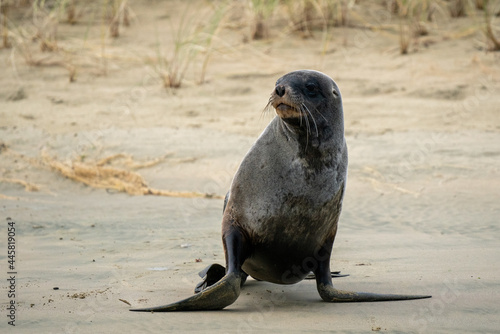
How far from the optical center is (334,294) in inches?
142

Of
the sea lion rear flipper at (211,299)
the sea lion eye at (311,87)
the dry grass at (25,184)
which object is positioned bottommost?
the dry grass at (25,184)

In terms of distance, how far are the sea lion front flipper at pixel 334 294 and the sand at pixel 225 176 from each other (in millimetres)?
71

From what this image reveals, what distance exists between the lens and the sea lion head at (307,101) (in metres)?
3.47

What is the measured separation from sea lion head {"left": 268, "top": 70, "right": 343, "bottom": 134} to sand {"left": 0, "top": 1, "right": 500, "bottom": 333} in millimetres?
900

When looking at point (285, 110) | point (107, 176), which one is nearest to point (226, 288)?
point (285, 110)

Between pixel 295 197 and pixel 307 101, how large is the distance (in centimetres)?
48

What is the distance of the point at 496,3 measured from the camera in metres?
11.5

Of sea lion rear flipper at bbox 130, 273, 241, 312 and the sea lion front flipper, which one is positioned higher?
sea lion rear flipper at bbox 130, 273, 241, 312

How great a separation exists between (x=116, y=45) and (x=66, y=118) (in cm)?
256

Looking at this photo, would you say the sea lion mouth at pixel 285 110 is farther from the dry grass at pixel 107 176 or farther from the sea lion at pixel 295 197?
the dry grass at pixel 107 176

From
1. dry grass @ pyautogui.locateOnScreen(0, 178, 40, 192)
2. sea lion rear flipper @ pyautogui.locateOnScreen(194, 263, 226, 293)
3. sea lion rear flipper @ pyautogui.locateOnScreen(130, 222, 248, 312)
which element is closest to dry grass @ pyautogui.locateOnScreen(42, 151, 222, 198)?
dry grass @ pyautogui.locateOnScreen(0, 178, 40, 192)

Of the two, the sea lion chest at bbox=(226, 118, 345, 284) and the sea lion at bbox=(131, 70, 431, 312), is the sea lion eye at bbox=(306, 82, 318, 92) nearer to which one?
the sea lion at bbox=(131, 70, 431, 312)

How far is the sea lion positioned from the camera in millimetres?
3619

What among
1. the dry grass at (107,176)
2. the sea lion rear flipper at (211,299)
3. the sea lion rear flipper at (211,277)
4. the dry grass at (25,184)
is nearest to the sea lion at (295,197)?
the sea lion rear flipper at (211,277)
